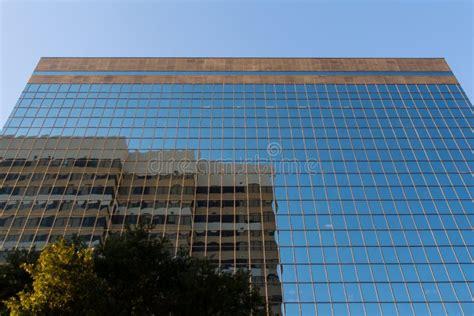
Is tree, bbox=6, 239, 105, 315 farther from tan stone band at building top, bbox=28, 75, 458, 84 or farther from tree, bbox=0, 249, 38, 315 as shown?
tan stone band at building top, bbox=28, 75, 458, 84

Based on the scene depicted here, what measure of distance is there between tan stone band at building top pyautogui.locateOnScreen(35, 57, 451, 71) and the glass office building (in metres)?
0.26

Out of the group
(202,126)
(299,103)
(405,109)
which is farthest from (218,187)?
(405,109)

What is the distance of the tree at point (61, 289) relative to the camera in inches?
671

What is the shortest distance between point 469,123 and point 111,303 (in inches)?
1994

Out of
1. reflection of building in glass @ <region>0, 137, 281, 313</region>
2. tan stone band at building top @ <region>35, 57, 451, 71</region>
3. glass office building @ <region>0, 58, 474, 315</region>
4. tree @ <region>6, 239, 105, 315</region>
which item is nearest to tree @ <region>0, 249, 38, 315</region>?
tree @ <region>6, 239, 105, 315</region>

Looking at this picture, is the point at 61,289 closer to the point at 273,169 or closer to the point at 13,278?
the point at 13,278

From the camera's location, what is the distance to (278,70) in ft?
201

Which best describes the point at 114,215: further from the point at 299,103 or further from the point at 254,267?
the point at 299,103

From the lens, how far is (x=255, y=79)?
6006 centimetres

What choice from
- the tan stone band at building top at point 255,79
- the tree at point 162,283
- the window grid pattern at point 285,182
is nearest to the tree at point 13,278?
the tree at point 162,283

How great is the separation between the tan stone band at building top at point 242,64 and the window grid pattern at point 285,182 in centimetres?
424

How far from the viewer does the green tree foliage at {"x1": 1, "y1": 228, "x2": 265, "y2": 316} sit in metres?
17.4

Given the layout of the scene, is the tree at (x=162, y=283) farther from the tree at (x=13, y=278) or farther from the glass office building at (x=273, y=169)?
the glass office building at (x=273, y=169)

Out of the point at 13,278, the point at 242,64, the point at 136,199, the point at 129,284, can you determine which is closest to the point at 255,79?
the point at 242,64
